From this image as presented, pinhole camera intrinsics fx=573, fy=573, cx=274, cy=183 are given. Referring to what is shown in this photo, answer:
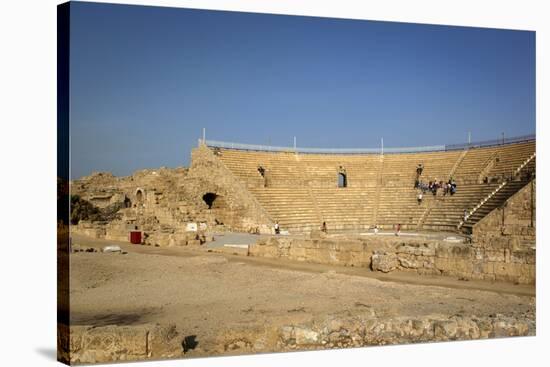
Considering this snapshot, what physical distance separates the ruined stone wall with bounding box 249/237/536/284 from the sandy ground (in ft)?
0.91

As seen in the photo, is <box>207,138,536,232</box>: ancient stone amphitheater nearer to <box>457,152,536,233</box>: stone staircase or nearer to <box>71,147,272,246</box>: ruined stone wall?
<box>457,152,536,233</box>: stone staircase

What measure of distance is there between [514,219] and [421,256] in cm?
596

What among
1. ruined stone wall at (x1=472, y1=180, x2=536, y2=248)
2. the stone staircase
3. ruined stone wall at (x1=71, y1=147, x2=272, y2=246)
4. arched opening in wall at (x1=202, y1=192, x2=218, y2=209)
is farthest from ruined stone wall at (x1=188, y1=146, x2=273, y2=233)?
ruined stone wall at (x1=472, y1=180, x2=536, y2=248)

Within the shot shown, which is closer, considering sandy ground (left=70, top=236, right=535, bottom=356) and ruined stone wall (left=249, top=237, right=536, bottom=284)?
sandy ground (left=70, top=236, right=535, bottom=356)

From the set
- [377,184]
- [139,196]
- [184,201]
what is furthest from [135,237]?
[377,184]

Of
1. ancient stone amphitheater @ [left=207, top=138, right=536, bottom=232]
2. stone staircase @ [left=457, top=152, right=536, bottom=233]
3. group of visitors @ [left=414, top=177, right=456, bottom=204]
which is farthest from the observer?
group of visitors @ [left=414, top=177, right=456, bottom=204]

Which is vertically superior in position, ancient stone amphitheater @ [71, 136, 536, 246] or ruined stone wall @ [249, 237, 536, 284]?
ancient stone amphitheater @ [71, 136, 536, 246]

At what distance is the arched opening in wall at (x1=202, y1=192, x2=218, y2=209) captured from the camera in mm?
24609

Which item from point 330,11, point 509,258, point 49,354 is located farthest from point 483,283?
point 49,354

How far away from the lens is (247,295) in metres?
10.2

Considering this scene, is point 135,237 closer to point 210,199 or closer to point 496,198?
point 210,199

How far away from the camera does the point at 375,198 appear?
71.6 ft

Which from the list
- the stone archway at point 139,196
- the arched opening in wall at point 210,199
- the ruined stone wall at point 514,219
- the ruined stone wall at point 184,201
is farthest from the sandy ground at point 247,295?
the stone archway at point 139,196

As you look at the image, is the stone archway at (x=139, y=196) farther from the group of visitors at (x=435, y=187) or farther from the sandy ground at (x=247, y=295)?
the sandy ground at (x=247, y=295)
